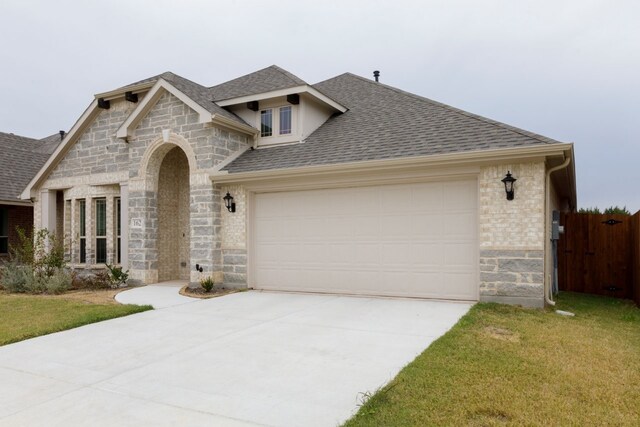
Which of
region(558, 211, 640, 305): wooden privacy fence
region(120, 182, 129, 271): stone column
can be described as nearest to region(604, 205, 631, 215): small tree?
region(558, 211, 640, 305): wooden privacy fence

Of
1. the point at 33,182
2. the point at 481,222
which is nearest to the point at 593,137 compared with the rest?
the point at 481,222

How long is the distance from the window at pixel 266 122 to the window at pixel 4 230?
1166 centimetres

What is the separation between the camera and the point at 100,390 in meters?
4.55

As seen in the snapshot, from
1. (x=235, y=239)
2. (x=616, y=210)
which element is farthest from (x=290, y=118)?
(x=616, y=210)

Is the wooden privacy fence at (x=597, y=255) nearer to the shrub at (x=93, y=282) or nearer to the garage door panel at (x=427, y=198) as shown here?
the garage door panel at (x=427, y=198)

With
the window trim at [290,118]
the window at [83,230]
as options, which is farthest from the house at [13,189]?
the window trim at [290,118]

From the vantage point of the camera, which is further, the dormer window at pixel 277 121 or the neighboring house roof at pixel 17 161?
the neighboring house roof at pixel 17 161

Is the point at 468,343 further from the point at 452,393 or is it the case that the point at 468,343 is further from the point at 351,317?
the point at 351,317

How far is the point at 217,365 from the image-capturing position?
5254mm

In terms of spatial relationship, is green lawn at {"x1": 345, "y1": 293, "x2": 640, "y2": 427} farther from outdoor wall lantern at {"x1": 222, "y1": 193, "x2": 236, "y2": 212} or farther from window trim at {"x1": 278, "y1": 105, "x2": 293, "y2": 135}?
window trim at {"x1": 278, "y1": 105, "x2": 293, "y2": 135}

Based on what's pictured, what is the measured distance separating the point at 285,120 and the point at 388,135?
3.19 meters

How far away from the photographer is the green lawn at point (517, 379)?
3.71 meters

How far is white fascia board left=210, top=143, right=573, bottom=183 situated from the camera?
791 cm

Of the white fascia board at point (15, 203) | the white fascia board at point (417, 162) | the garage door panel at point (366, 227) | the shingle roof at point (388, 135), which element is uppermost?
the shingle roof at point (388, 135)
